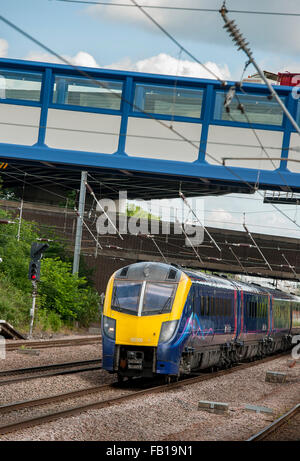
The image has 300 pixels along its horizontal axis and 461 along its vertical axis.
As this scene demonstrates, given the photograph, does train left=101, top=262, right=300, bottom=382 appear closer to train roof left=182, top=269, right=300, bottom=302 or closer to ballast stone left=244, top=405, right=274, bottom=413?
train roof left=182, top=269, right=300, bottom=302

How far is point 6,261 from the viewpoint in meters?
34.2

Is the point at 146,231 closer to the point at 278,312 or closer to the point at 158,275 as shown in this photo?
the point at 278,312

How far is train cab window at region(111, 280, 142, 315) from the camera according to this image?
55.0ft

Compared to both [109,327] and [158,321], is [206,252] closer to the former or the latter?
[109,327]

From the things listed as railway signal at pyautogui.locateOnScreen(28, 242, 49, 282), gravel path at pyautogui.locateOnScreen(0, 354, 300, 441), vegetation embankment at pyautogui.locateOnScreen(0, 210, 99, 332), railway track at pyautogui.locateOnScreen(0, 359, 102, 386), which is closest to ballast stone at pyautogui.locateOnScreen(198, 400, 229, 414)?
gravel path at pyautogui.locateOnScreen(0, 354, 300, 441)

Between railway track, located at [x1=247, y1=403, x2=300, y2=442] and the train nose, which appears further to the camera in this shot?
the train nose

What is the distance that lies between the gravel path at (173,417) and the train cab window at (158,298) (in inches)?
77.2

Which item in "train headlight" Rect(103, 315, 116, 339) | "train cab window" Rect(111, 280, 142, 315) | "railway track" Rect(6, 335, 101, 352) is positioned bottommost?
"railway track" Rect(6, 335, 101, 352)

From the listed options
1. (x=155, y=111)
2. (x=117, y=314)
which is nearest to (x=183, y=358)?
(x=117, y=314)

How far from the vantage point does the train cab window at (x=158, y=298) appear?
1664cm

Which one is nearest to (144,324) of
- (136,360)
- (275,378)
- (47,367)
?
(136,360)

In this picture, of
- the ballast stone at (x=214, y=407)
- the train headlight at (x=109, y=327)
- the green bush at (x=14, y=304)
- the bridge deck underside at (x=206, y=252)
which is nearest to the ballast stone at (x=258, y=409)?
the ballast stone at (x=214, y=407)

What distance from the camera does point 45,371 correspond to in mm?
18609
